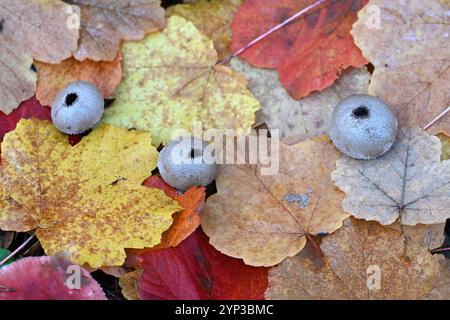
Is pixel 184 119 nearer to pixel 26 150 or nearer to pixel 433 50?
pixel 26 150

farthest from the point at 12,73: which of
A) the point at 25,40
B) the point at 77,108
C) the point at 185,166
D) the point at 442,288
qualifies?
the point at 442,288

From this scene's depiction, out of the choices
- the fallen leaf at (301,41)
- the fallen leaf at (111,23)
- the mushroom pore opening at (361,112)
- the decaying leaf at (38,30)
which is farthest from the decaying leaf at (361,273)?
the decaying leaf at (38,30)

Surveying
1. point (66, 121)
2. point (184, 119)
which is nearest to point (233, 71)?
point (184, 119)

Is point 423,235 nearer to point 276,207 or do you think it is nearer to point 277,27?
point 276,207

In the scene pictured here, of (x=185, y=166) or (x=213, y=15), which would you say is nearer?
(x=185, y=166)

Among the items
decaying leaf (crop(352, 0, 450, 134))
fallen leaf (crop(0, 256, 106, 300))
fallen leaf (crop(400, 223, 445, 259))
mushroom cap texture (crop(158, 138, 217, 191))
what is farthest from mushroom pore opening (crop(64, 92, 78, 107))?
fallen leaf (crop(400, 223, 445, 259))

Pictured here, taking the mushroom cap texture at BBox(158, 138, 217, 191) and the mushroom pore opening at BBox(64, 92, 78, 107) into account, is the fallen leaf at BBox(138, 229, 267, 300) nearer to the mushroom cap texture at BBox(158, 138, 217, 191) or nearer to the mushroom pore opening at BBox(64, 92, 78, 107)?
the mushroom cap texture at BBox(158, 138, 217, 191)
